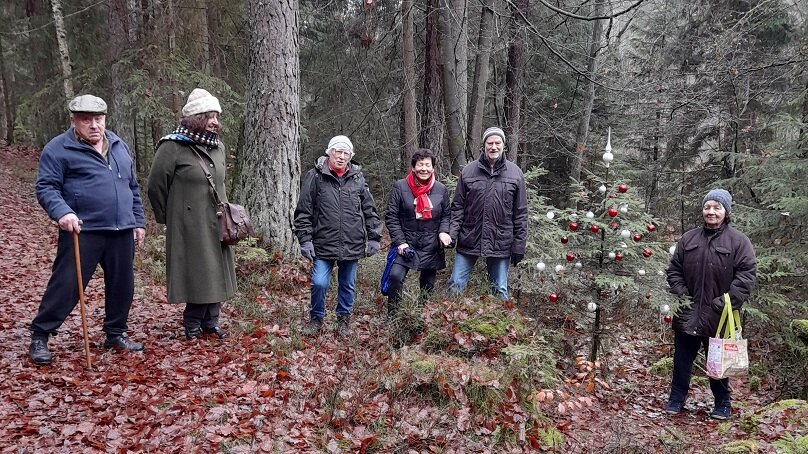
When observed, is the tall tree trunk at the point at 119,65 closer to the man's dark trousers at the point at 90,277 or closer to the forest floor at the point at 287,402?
the forest floor at the point at 287,402

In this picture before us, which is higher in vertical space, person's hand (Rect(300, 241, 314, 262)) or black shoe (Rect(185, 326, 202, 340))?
person's hand (Rect(300, 241, 314, 262))

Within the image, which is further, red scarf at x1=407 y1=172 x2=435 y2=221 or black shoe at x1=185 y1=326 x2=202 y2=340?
red scarf at x1=407 y1=172 x2=435 y2=221

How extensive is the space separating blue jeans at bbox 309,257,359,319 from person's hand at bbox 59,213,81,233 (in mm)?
2070

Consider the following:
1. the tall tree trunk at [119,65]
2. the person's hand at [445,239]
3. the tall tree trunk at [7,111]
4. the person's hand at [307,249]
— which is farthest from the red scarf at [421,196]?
the tall tree trunk at [7,111]

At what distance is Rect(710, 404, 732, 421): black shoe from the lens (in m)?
5.27

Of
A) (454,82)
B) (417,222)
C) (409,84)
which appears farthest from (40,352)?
(409,84)

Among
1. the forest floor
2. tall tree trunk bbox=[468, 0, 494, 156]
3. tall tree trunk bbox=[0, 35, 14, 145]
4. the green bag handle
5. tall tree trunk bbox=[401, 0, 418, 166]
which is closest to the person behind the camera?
the forest floor

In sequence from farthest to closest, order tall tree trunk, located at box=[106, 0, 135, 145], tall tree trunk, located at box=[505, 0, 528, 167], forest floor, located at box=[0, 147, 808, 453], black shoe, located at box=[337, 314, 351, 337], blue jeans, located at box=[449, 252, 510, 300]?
tall tree trunk, located at box=[505, 0, 528, 167] → tall tree trunk, located at box=[106, 0, 135, 145] → blue jeans, located at box=[449, 252, 510, 300] → black shoe, located at box=[337, 314, 351, 337] → forest floor, located at box=[0, 147, 808, 453]

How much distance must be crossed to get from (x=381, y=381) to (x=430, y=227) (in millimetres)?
1977

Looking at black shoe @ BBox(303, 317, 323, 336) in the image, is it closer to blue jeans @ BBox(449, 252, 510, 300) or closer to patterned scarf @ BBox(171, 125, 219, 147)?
blue jeans @ BBox(449, 252, 510, 300)

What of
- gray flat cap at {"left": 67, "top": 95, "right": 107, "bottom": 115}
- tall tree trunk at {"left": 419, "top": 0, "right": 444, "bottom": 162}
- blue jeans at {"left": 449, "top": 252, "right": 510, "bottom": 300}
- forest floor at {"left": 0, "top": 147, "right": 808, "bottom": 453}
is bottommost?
forest floor at {"left": 0, "top": 147, "right": 808, "bottom": 453}

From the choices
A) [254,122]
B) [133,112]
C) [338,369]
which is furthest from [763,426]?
[133,112]

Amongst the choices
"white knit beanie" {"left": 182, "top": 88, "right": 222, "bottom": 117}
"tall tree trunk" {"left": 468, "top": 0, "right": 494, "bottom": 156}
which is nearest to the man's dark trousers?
"white knit beanie" {"left": 182, "top": 88, "right": 222, "bottom": 117}

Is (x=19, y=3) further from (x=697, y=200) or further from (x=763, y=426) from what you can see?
(x=763, y=426)
